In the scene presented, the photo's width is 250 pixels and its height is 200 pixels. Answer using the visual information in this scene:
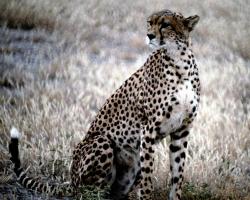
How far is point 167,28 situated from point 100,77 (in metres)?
2.66

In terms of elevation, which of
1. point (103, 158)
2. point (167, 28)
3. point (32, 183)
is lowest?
point (32, 183)

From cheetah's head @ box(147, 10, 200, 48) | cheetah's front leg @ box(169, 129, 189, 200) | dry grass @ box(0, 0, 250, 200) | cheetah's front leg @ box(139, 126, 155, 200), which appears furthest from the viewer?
dry grass @ box(0, 0, 250, 200)

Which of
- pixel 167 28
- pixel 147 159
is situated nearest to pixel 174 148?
pixel 147 159

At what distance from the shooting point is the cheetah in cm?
310

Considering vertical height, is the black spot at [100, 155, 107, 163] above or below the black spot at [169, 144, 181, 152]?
below

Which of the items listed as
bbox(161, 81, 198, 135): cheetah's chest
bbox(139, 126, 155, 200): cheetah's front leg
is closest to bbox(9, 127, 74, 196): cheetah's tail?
bbox(139, 126, 155, 200): cheetah's front leg

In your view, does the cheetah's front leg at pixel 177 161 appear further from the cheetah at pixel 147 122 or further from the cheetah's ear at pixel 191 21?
the cheetah's ear at pixel 191 21

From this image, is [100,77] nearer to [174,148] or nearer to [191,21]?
[174,148]

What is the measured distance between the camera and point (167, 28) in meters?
3.03

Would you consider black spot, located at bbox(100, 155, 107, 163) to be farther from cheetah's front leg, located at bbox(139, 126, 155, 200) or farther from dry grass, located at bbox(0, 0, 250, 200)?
dry grass, located at bbox(0, 0, 250, 200)

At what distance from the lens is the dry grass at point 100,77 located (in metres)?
3.73

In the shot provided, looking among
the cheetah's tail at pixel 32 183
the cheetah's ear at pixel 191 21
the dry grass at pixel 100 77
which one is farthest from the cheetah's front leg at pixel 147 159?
the cheetah's ear at pixel 191 21

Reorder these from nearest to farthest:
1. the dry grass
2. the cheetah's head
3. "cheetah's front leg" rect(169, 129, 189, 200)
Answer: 1. the cheetah's head
2. "cheetah's front leg" rect(169, 129, 189, 200)
3. the dry grass

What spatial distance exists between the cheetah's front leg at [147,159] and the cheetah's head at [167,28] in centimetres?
48
